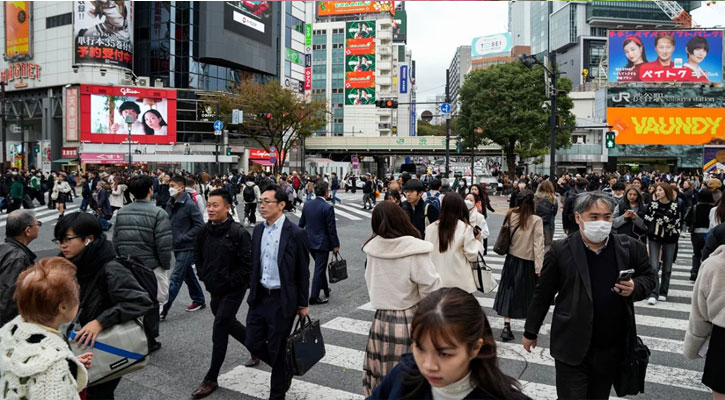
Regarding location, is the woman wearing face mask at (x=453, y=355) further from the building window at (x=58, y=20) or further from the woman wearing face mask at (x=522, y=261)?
the building window at (x=58, y=20)

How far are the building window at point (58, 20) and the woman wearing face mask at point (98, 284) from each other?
53.2 m

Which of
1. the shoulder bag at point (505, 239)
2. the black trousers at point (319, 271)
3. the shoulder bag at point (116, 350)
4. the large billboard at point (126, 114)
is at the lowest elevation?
the black trousers at point (319, 271)

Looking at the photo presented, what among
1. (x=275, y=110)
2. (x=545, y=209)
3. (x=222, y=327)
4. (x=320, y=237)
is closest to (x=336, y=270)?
(x=320, y=237)

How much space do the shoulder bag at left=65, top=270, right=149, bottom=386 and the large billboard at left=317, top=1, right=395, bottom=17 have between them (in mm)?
102959

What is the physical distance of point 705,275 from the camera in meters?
3.45

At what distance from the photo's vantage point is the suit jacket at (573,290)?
327cm

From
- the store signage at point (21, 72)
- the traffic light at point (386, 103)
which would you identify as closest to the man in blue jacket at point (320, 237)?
the traffic light at point (386, 103)

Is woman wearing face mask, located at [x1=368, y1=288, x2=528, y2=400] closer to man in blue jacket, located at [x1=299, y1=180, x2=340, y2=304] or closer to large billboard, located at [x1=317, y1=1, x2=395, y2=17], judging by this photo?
man in blue jacket, located at [x1=299, y1=180, x2=340, y2=304]

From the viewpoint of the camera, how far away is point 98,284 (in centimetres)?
338

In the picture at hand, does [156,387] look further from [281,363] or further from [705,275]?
[705,275]

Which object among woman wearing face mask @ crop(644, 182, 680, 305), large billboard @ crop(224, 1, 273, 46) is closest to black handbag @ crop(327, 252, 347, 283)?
woman wearing face mask @ crop(644, 182, 680, 305)

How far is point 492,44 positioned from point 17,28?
4387 inches

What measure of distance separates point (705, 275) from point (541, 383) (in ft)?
6.76

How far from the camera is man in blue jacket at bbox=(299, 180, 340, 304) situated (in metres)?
8.08
